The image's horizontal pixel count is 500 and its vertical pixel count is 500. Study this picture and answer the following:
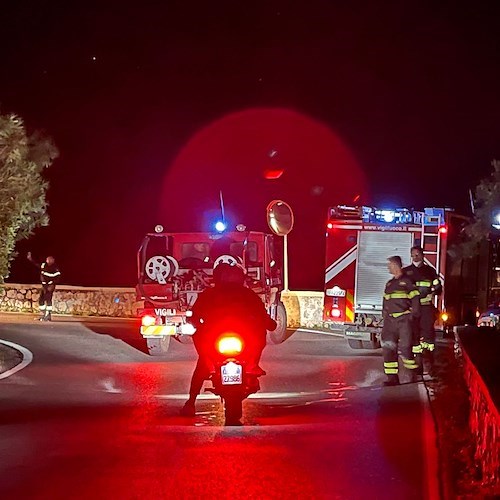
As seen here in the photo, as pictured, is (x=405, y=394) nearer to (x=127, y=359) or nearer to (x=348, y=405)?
(x=348, y=405)

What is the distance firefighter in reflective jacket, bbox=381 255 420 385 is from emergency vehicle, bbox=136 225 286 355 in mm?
3607

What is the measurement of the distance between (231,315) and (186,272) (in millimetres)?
7372

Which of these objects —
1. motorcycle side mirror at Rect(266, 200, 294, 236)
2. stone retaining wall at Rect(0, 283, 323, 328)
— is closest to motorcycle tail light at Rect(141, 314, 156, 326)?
motorcycle side mirror at Rect(266, 200, 294, 236)

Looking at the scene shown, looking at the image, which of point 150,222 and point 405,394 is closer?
point 405,394

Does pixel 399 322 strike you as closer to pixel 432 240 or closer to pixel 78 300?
pixel 432 240

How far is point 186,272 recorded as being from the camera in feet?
53.7

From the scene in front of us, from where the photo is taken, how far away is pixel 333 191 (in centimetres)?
4128

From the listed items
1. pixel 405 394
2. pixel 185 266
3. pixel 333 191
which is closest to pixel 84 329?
pixel 185 266

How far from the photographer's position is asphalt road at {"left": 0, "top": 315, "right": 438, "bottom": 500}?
251 inches

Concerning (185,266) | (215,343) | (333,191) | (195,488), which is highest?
(333,191)

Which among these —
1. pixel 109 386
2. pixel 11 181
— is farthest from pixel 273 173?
pixel 109 386

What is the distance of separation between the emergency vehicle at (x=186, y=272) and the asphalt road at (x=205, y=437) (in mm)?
1128

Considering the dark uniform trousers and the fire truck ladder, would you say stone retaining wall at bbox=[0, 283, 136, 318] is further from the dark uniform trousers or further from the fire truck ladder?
the dark uniform trousers

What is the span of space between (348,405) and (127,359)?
20.5 feet
